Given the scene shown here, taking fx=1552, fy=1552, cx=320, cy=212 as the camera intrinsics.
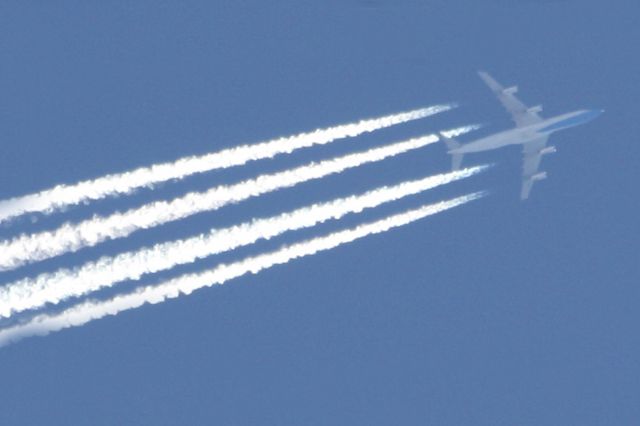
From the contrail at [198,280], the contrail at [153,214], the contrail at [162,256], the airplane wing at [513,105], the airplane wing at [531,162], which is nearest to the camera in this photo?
the contrail at [162,256]

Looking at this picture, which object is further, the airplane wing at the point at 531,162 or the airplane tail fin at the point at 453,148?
the airplane wing at the point at 531,162

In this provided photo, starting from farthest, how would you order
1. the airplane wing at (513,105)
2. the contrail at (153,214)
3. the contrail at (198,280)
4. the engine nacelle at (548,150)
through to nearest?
the engine nacelle at (548,150), the airplane wing at (513,105), the contrail at (198,280), the contrail at (153,214)

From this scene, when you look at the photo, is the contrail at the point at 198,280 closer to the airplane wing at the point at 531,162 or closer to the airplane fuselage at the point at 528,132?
the airplane fuselage at the point at 528,132

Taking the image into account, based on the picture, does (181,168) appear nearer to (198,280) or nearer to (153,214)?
(153,214)

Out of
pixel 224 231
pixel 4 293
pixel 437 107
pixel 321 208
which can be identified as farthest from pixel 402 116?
pixel 4 293

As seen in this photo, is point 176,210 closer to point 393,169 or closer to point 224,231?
point 224,231

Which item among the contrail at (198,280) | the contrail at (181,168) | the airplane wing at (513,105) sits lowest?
the contrail at (198,280)

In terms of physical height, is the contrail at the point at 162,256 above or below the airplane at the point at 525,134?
below

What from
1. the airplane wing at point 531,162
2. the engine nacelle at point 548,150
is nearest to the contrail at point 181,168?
the airplane wing at point 531,162
